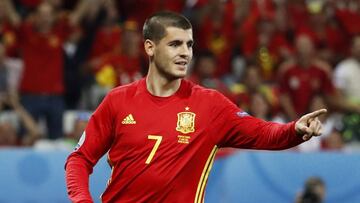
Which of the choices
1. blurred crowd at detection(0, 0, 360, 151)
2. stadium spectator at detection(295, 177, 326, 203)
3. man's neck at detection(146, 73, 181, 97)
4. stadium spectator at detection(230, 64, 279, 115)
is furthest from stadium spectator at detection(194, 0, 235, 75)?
man's neck at detection(146, 73, 181, 97)

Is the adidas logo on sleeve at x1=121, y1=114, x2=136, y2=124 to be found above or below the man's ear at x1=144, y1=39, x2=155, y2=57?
below

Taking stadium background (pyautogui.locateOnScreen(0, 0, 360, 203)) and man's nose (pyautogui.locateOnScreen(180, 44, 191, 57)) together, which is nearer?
man's nose (pyautogui.locateOnScreen(180, 44, 191, 57))

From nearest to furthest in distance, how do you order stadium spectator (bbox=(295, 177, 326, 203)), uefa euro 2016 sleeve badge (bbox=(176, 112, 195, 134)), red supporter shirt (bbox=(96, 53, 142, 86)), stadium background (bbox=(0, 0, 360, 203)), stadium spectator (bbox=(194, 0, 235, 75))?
uefa euro 2016 sleeve badge (bbox=(176, 112, 195, 134))
stadium spectator (bbox=(295, 177, 326, 203))
stadium background (bbox=(0, 0, 360, 203))
red supporter shirt (bbox=(96, 53, 142, 86))
stadium spectator (bbox=(194, 0, 235, 75))

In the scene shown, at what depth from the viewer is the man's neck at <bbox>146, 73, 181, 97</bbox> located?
5.82 meters

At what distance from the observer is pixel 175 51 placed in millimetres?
5664

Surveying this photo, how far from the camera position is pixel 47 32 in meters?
12.3

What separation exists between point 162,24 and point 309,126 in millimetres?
1094

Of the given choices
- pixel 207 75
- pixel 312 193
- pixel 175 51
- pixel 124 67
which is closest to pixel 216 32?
pixel 207 75

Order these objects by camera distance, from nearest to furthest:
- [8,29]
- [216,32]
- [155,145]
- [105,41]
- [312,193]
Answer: [155,145], [312,193], [8,29], [105,41], [216,32]

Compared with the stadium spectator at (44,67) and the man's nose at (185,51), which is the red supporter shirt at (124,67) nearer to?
the stadium spectator at (44,67)

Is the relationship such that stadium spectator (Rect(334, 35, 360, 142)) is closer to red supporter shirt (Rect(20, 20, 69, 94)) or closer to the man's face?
red supporter shirt (Rect(20, 20, 69, 94))

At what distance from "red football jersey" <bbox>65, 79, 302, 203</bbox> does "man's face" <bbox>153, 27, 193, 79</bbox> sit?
0.19m

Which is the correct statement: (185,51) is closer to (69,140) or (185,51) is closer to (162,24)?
(162,24)

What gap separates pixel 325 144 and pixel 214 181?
7.07ft
